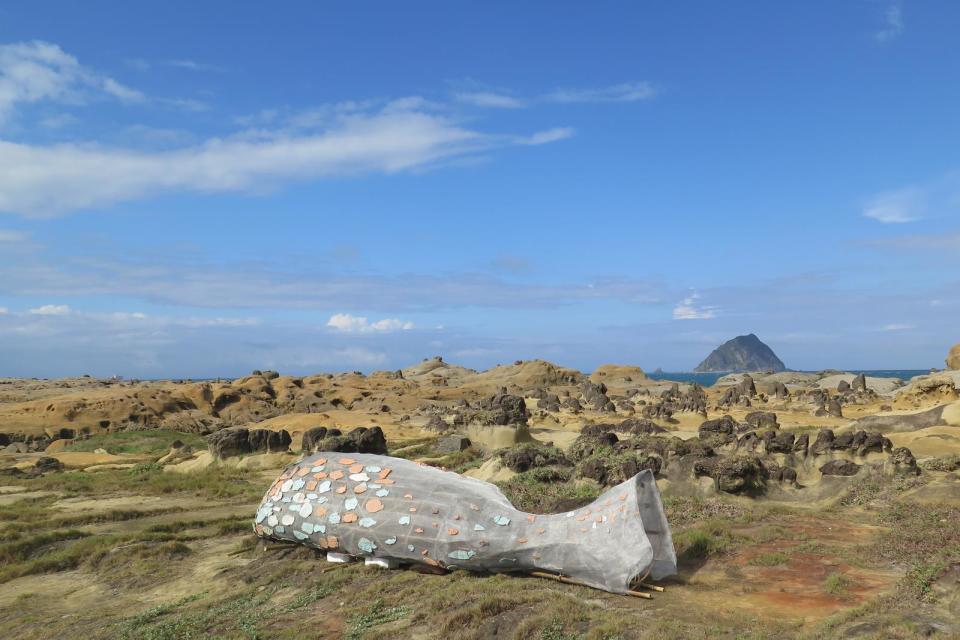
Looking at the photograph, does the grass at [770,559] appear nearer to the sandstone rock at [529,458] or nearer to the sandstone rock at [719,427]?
the sandstone rock at [529,458]

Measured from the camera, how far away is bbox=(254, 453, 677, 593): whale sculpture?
376 inches

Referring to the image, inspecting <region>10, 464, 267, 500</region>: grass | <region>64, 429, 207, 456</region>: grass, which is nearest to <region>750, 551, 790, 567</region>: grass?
<region>10, 464, 267, 500</region>: grass

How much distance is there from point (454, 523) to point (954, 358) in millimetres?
47472

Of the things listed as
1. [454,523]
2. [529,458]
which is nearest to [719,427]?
[529,458]

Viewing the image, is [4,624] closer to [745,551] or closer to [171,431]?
[745,551]

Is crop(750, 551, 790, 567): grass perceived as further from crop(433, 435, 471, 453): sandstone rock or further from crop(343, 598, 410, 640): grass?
crop(433, 435, 471, 453): sandstone rock

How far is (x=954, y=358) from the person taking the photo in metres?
45.6

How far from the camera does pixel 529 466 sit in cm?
1936

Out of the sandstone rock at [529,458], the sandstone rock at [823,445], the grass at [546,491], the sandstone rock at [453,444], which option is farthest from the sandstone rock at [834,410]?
the grass at [546,491]

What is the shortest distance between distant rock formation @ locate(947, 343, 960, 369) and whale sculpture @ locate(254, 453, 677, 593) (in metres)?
45.7

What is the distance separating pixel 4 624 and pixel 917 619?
43.2ft

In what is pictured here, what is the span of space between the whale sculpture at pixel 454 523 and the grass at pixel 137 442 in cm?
2723

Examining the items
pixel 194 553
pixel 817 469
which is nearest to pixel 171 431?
pixel 194 553

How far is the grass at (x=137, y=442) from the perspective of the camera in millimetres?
38969
